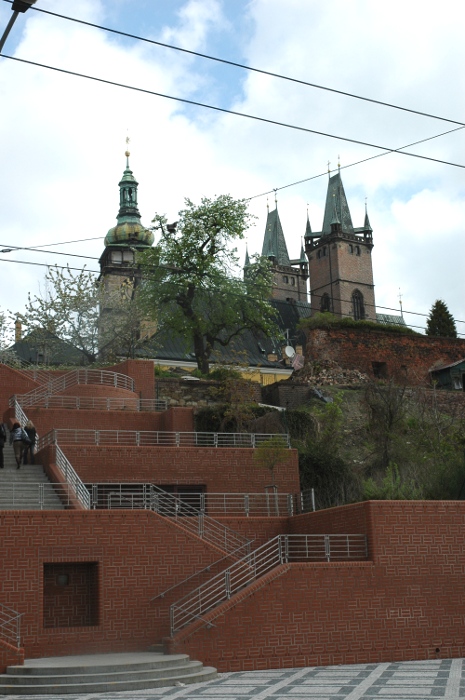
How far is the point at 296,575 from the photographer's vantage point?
20047 millimetres

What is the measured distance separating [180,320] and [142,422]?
16.5 meters

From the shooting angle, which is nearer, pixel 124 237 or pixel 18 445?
pixel 18 445

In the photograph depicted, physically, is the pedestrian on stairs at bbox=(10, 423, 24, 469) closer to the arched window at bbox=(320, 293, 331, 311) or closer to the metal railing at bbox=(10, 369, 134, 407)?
the metal railing at bbox=(10, 369, 134, 407)

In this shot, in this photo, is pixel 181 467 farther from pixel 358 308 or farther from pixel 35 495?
pixel 358 308

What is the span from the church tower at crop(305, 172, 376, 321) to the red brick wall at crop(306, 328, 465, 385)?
45500 millimetres

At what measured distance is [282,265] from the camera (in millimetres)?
118562

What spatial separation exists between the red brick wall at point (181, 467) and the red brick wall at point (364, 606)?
6.63m

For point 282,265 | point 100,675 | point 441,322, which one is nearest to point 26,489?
point 100,675

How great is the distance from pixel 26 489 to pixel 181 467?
5.87m

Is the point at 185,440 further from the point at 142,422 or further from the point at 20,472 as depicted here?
the point at 20,472

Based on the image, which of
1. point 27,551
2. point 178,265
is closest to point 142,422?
point 27,551

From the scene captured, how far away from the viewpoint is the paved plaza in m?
14.9

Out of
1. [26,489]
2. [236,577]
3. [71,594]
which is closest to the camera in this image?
[71,594]

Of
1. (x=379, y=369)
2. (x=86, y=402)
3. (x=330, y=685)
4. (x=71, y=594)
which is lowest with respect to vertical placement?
(x=330, y=685)
